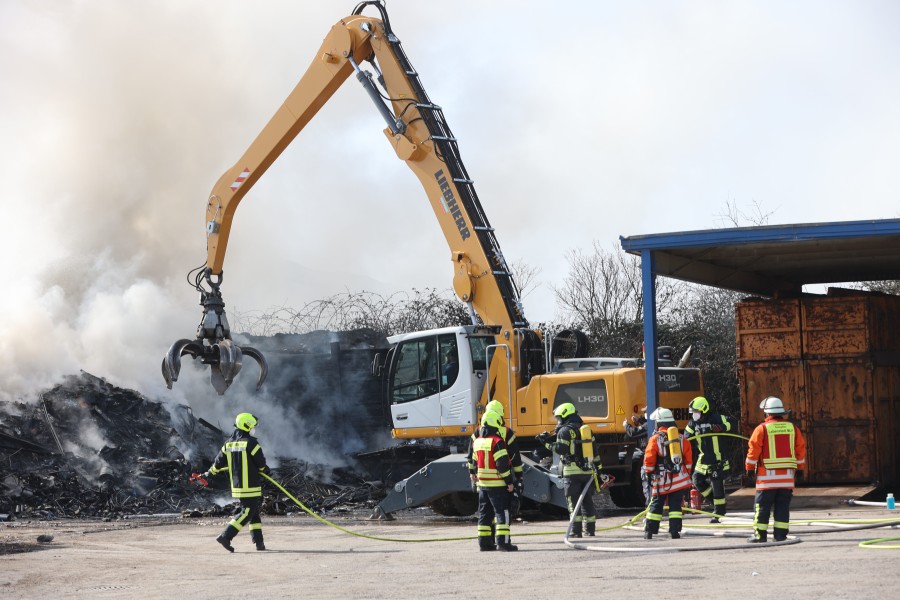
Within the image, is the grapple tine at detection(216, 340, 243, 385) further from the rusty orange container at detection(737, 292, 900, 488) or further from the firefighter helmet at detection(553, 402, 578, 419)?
the rusty orange container at detection(737, 292, 900, 488)

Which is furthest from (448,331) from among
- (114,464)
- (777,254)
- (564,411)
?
(114,464)

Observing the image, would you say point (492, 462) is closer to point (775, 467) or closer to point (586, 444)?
point (586, 444)

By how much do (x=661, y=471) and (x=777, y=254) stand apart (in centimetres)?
612

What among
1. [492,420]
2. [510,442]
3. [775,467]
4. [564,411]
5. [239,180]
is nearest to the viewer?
[775,467]

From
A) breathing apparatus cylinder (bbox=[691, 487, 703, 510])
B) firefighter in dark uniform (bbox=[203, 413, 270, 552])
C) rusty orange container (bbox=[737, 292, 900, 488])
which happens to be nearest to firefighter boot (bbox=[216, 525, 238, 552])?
firefighter in dark uniform (bbox=[203, 413, 270, 552])

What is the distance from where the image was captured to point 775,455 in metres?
11.7

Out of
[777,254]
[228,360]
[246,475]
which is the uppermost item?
[777,254]

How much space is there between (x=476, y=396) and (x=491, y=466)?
426 centimetres

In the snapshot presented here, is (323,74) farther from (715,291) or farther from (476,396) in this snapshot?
(715,291)

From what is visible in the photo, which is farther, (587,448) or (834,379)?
(834,379)

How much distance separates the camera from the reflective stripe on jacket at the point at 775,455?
11586mm

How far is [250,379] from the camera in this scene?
80.7ft

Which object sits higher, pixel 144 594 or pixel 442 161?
pixel 442 161

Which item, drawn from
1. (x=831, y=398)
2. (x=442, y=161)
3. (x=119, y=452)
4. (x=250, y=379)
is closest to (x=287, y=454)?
(x=250, y=379)
